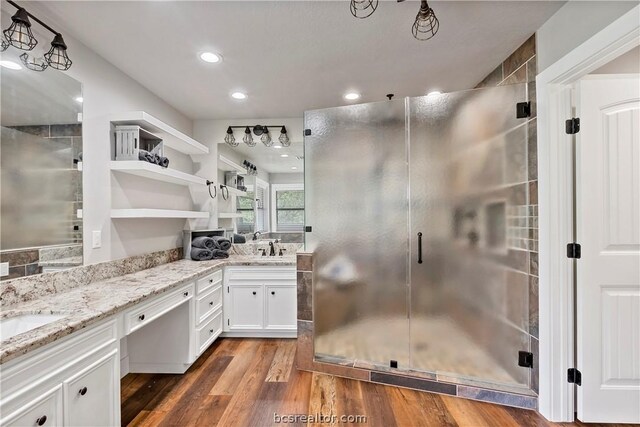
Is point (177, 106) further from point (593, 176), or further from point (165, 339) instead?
point (593, 176)

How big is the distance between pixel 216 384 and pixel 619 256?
114 inches

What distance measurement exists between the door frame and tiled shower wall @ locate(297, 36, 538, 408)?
0.26 feet

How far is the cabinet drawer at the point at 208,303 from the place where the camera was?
2576 mm

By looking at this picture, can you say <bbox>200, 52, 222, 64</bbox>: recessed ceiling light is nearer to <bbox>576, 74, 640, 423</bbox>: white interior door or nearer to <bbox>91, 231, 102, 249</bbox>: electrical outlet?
<bbox>91, 231, 102, 249</bbox>: electrical outlet

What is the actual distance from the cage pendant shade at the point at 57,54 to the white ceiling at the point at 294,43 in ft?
0.62

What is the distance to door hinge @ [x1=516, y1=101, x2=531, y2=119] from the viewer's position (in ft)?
6.52

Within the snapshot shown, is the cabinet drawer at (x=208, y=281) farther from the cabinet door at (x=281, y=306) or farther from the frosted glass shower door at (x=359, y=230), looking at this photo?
the frosted glass shower door at (x=359, y=230)

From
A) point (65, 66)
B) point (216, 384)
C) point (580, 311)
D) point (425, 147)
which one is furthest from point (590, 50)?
point (216, 384)

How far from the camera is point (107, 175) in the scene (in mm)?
2242

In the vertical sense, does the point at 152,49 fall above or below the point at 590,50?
above

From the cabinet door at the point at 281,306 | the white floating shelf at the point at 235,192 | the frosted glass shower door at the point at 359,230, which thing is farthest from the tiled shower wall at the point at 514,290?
the white floating shelf at the point at 235,192

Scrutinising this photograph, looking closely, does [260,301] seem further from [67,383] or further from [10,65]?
[10,65]

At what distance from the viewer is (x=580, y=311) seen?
181 cm

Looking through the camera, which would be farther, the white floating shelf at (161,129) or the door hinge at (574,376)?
the white floating shelf at (161,129)
